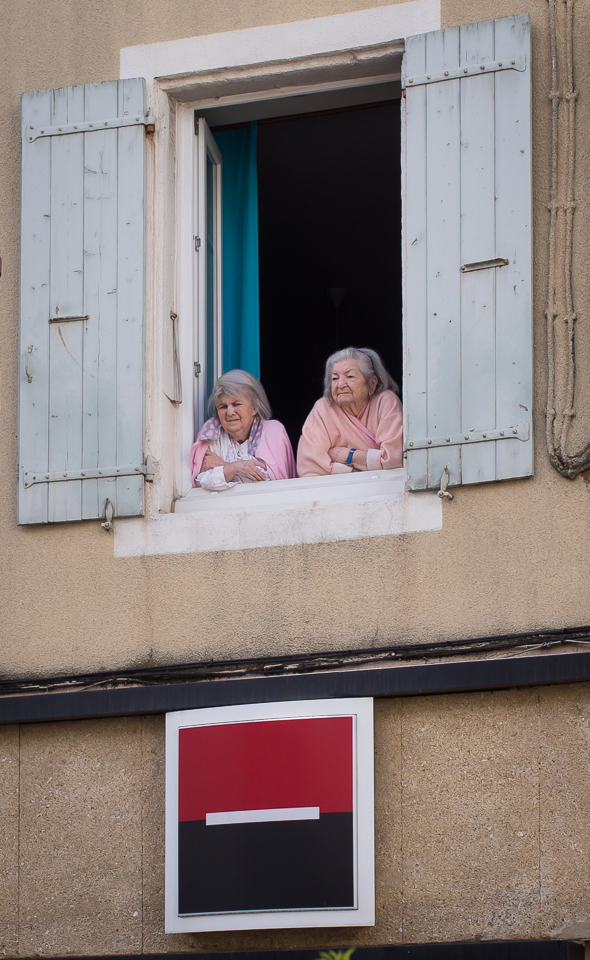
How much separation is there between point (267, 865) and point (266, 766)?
0.36m

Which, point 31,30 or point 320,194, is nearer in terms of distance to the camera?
point 31,30

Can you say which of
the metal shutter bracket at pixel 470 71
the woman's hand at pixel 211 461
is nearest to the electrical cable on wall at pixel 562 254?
the metal shutter bracket at pixel 470 71

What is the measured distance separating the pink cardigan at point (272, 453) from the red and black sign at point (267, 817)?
123cm

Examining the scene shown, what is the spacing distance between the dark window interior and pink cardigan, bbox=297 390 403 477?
2.34 metres

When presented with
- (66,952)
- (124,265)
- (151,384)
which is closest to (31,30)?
(124,265)

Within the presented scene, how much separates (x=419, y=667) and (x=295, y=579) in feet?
2.16

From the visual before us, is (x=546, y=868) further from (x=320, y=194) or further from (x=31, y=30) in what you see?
(x=320, y=194)

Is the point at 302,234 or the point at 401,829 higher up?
the point at 302,234

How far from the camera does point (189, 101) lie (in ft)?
21.7

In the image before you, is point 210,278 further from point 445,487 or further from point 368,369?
point 445,487

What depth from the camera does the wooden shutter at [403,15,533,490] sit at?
5.66m

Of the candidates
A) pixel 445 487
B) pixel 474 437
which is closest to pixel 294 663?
pixel 445 487

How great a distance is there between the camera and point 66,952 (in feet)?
18.3

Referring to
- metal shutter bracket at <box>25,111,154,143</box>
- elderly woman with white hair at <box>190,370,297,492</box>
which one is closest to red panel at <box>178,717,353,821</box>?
elderly woman with white hair at <box>190,370,297,492</box>
